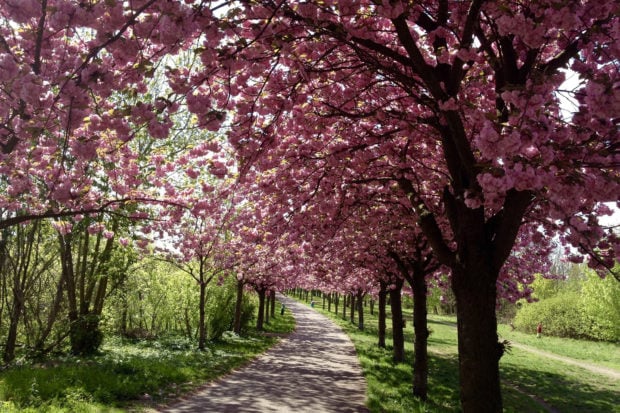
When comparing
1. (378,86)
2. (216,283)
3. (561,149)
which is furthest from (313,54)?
(216,283)

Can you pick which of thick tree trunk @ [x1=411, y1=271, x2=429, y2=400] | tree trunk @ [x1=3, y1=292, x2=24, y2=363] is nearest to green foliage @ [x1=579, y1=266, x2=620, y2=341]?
thick tree trunk @ [x1=411, y1=271, x2=429, y2=400]

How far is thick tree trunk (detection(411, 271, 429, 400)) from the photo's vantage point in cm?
1096

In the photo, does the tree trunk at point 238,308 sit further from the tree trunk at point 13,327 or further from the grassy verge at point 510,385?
the tree trunk at point 13,327

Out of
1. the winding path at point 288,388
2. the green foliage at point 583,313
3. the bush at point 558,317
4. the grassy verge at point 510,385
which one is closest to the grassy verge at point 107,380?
the winding path at point 288,388

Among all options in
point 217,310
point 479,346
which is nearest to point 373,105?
point 479,346

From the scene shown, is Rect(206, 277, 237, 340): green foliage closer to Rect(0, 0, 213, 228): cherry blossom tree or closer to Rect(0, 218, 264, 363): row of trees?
Rect(0, 218, 264, 363): row of trees

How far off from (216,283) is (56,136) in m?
14.6

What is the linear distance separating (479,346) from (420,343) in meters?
7.14

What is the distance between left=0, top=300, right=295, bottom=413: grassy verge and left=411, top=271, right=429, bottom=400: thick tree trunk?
5.30 m

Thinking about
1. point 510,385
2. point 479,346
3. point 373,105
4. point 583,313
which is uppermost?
point 373,105

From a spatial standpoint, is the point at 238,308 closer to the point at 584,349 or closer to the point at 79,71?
the point at 79,71

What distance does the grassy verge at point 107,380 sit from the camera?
24.5ft

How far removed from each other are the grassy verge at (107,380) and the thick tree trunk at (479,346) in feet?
19.6

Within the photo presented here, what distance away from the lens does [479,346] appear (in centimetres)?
457
